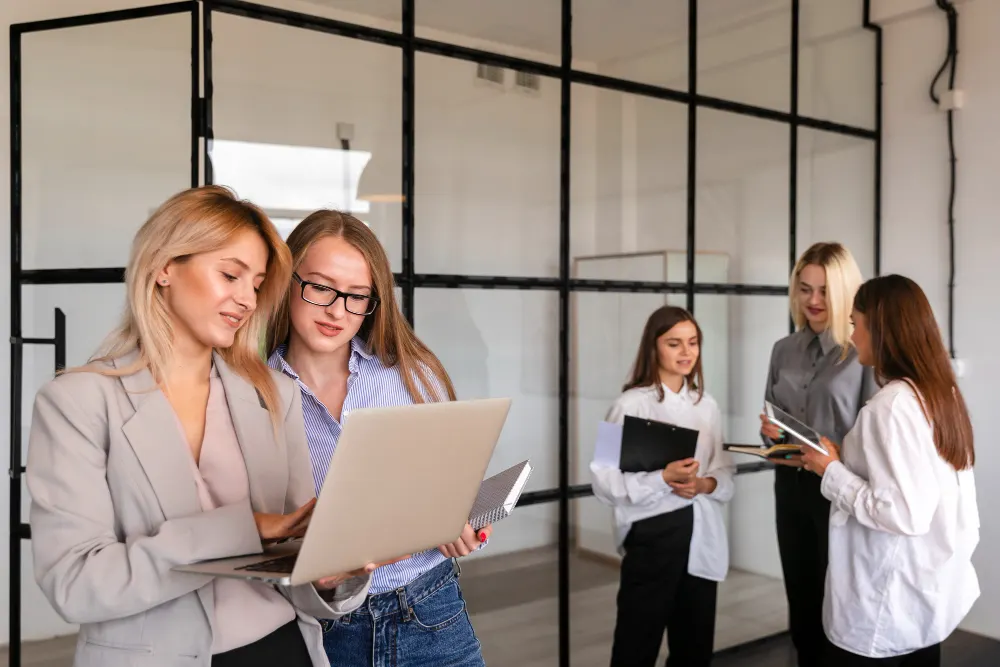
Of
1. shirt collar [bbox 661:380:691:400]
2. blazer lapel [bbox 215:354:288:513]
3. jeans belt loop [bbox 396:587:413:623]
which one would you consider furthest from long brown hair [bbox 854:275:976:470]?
blazer lapel [bbox 215:354:288:513]

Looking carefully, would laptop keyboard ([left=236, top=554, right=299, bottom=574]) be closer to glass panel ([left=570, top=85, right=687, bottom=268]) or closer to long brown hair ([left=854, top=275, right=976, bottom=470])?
long brown hair ([left=854, top=275, right=976, bottom=470])

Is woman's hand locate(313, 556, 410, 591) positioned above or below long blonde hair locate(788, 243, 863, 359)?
below

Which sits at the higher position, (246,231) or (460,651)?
(246,231)

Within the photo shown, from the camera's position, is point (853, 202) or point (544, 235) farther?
point (853, 202)

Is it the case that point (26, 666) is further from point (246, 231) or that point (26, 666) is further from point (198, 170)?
point (246, 231)

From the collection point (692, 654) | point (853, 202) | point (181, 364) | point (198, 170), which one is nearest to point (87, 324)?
point (198, 170)

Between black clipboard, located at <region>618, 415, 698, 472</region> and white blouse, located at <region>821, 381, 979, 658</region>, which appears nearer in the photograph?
white blouse, located at <region>821, 381, 979, 658</region>

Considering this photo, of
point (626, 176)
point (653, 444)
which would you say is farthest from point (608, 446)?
point (626, 176)

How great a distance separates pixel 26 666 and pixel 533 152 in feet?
7.79

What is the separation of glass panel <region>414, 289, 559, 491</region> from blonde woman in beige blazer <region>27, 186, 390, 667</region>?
1.36 metres

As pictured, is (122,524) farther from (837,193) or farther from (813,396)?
(837,193)

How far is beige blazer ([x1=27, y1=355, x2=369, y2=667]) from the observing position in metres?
1.15

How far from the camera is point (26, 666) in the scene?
8.68ft

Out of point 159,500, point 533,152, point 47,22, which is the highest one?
point 47,22
